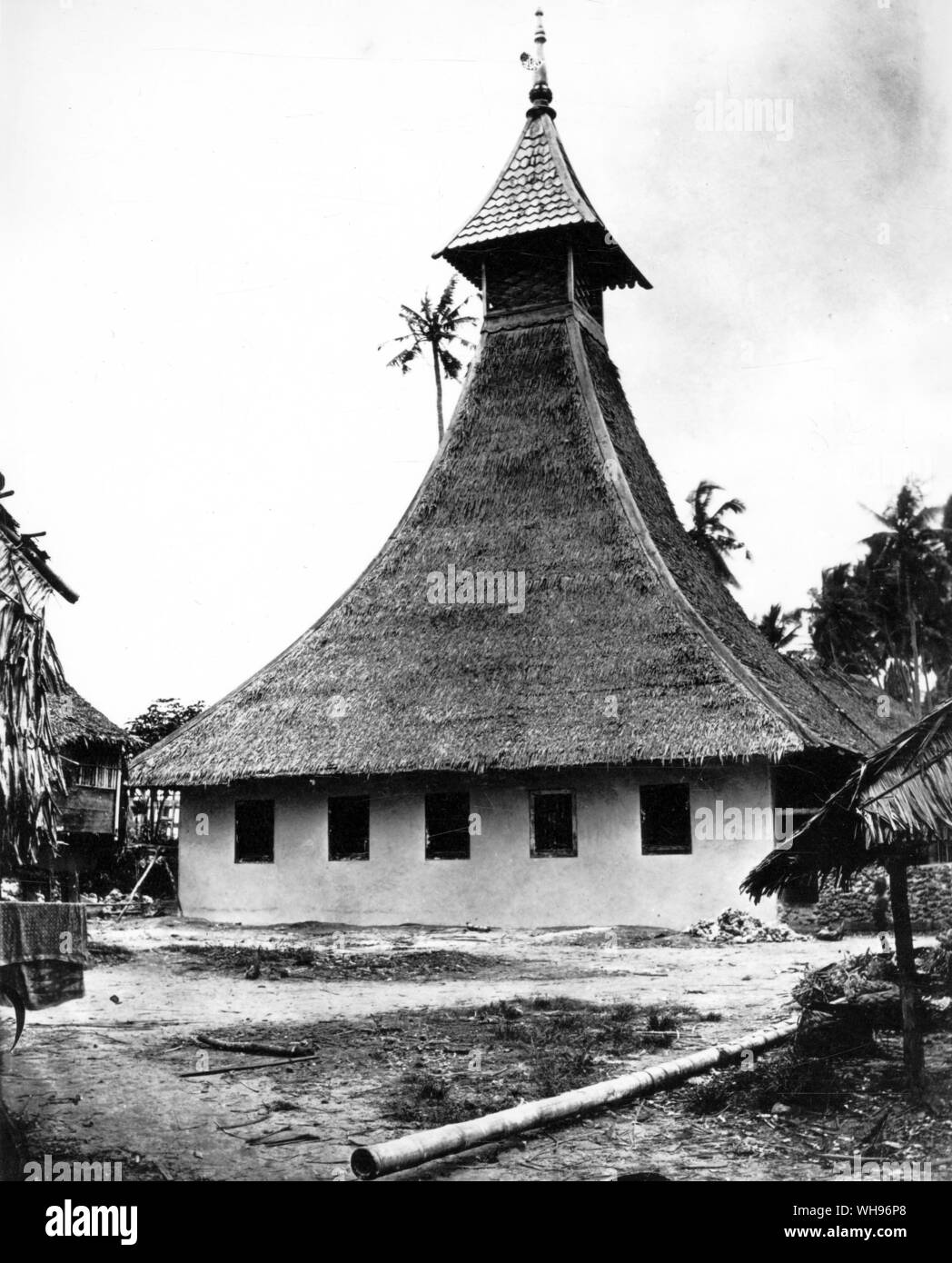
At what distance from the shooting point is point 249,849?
15844mm

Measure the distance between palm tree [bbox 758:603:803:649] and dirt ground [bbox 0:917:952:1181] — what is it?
65.2 ft

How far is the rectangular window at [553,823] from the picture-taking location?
47.3ft

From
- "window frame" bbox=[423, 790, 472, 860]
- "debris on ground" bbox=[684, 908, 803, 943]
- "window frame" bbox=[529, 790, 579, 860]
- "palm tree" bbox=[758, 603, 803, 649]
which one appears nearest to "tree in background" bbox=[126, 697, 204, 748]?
"window frame" bbox=[423, 790, 472, 860]

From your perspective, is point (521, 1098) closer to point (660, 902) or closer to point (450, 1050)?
point (450, 1050)

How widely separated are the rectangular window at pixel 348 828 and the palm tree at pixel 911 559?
6.62m

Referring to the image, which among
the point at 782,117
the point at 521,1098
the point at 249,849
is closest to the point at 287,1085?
the point at 521,1098

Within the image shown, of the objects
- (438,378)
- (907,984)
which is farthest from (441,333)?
(907,984)

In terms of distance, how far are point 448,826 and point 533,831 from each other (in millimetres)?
1058

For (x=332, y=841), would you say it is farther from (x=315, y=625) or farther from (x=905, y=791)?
(x=905, y=791)

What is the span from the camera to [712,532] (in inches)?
1041

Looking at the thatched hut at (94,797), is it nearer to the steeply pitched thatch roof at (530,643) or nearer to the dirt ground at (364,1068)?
the steeply pitched thatch roof at (530,643)

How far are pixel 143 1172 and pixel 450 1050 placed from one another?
250 cm

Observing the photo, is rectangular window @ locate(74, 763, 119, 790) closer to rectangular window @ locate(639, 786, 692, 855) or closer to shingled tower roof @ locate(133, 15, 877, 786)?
shingled tower roof @ locate(133, 15, 877, 786)

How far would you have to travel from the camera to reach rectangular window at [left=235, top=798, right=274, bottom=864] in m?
15.7
